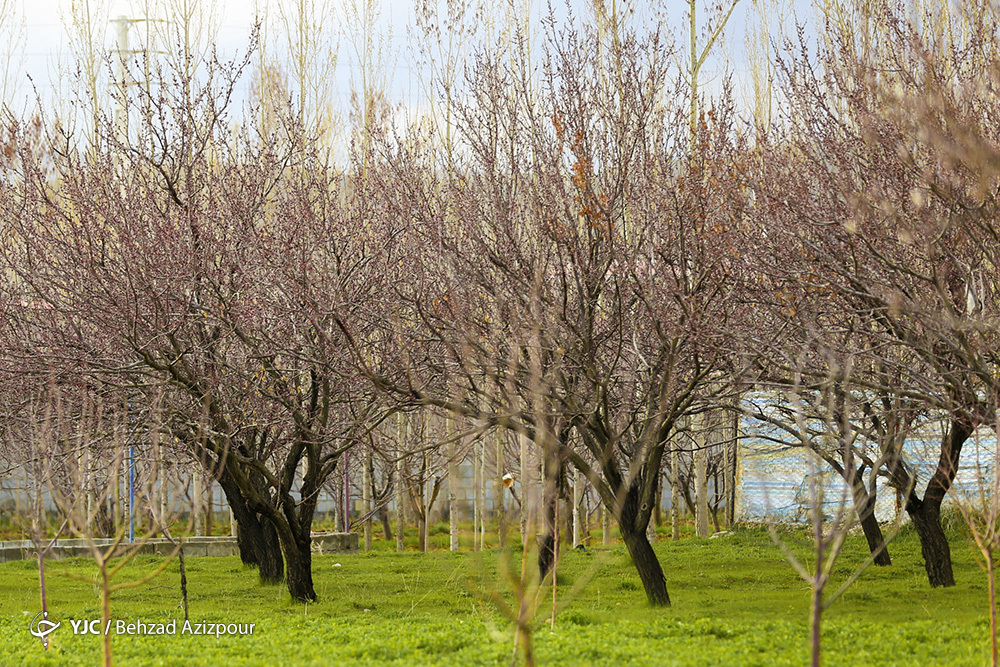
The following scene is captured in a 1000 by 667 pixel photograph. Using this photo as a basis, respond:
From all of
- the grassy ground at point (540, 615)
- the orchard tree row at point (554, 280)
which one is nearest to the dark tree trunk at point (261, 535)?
the grassy ground at point (540, 615)

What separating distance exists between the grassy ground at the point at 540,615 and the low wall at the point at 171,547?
710 mm

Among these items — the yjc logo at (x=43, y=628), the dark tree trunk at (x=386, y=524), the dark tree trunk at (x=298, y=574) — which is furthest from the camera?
the dark tree trunk at (x=386, y=524)

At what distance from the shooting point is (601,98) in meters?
8.88

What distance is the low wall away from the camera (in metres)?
14.7

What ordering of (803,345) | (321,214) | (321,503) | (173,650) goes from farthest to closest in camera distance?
(321,503) → (321,214) → (803,345) → (173,650)

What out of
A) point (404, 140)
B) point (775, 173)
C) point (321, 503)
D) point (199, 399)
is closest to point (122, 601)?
point (199, 399)

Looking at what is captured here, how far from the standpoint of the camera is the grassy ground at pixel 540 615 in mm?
6523

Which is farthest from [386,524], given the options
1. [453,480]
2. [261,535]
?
[453,480]

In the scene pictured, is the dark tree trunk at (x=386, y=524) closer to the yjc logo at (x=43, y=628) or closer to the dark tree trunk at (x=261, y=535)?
the dark tree trunk at (x=261, y=535)

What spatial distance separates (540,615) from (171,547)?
834cm

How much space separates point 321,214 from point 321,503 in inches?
497

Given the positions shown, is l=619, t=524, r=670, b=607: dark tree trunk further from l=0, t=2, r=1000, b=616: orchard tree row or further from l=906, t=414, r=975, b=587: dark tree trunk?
l=906, t=414, r=975, b=587: dark tree trunk

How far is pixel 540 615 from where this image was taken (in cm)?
844

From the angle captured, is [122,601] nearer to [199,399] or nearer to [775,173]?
[199,399]
